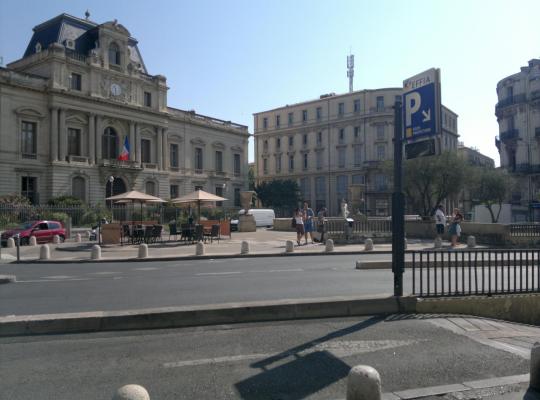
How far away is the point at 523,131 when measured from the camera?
Answer: 53844 millimetres

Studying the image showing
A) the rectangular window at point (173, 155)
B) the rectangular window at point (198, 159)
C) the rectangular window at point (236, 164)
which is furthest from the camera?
the rectangular window at point (236, 164)

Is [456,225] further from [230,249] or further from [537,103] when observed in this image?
[537,103]

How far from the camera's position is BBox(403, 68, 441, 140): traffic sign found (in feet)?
23.0

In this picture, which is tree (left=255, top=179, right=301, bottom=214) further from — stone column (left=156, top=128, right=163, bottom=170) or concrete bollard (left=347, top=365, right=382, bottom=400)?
concrete bollard (left=347, top=365, right=382, bottom=400)

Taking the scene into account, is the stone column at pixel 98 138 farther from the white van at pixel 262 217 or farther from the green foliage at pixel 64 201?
the white van at pixel 262 217

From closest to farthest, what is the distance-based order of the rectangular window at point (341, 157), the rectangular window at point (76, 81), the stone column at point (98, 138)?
1. the rectangular window at point (76, 81)
2. the stone column at point (98, 138)
3. the rectangular window at point (341, 157)

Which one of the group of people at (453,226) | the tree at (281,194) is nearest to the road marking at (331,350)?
the group of people at (453,226)

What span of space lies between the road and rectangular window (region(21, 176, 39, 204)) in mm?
29906

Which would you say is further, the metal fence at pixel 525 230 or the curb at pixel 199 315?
the metal fence at pixel 525 230

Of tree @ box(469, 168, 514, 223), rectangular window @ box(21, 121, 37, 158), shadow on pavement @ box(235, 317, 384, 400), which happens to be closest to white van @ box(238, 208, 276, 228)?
tree @ box(469, 168, 514, 223)

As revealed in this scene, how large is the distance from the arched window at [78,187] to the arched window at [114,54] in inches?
526

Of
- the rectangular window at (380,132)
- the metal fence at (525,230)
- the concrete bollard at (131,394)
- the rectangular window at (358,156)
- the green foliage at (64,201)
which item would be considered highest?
the rectangular window at (380,132)

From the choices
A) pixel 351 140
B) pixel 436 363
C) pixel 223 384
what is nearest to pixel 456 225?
pixel 436 363

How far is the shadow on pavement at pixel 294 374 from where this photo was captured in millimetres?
4395
